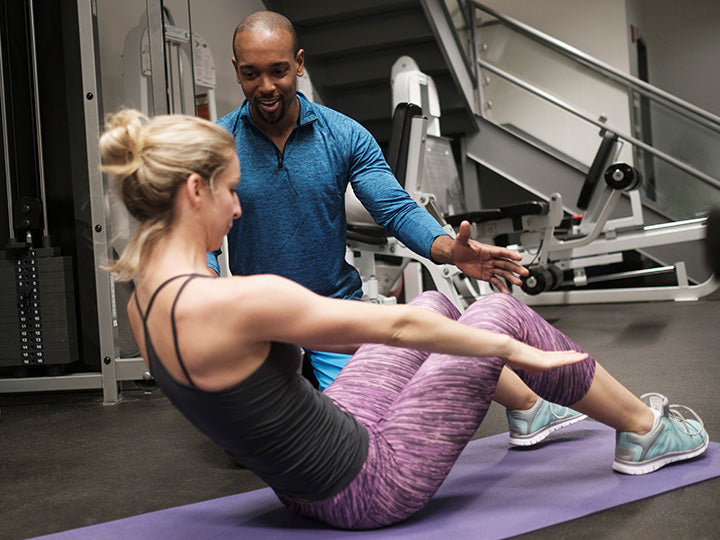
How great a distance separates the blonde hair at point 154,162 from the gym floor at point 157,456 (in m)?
0.84

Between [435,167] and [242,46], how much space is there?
3.62 meters

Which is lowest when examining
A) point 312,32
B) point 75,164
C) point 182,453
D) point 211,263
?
point 182,453

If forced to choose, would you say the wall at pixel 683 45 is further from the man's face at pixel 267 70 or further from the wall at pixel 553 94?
the man's face at pixel 267 70

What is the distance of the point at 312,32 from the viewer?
5.88 meters

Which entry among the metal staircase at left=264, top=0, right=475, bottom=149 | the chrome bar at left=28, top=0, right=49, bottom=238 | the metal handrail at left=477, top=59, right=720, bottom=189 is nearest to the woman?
the chrome bar at left=28, top=0, right=49, bottom=238

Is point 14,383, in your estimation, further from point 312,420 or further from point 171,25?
point 312,420

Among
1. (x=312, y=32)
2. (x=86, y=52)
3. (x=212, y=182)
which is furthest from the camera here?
(x=312, y=32)

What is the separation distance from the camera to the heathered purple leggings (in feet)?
4.44

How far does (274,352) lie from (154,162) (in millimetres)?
360

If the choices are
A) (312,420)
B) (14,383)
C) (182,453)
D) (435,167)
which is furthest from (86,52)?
(435,167)

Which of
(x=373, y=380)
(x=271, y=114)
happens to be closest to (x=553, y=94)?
(x=271, y=114)

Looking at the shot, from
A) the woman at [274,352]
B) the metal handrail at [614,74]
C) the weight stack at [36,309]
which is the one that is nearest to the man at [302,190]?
the woman at [274,352]

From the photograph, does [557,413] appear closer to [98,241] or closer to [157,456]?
[157,456]

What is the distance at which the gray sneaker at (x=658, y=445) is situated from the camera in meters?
1.62
